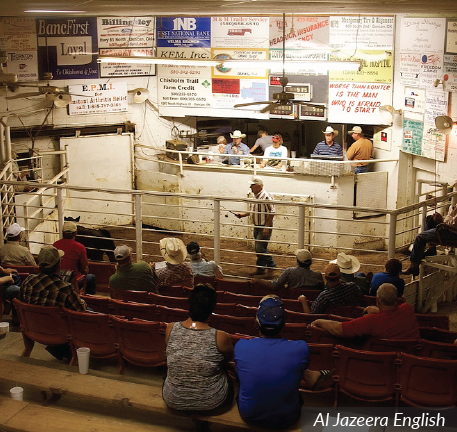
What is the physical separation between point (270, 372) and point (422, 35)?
8.92 metres

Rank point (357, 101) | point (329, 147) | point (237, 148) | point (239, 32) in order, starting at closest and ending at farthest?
point (357, 101), point (329, 147), point (239, 32), point (237, 148)

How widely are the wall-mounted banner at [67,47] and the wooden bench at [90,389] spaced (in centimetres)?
924

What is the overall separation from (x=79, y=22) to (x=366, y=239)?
721 cm

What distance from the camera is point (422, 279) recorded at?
9094mm

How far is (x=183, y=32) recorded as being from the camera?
14.2 metres

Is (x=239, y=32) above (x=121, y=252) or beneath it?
above

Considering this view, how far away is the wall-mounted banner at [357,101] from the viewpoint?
12.9m

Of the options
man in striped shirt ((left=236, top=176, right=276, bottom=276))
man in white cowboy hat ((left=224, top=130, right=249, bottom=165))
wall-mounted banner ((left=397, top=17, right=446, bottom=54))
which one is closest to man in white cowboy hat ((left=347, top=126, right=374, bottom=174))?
wall-mounted banner ((left=397, top=17, right=446, bottom=54))

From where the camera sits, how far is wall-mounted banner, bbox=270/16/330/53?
13.1 meters

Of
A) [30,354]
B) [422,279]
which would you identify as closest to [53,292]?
[30,354]

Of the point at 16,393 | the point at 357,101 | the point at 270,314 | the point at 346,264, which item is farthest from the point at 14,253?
the point at 357,101

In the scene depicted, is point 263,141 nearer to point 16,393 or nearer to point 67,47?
point 67,47

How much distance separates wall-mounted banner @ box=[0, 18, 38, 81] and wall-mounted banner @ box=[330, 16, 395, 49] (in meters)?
5.82

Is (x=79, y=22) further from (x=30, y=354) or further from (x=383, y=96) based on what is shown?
(x=30, y=354)
